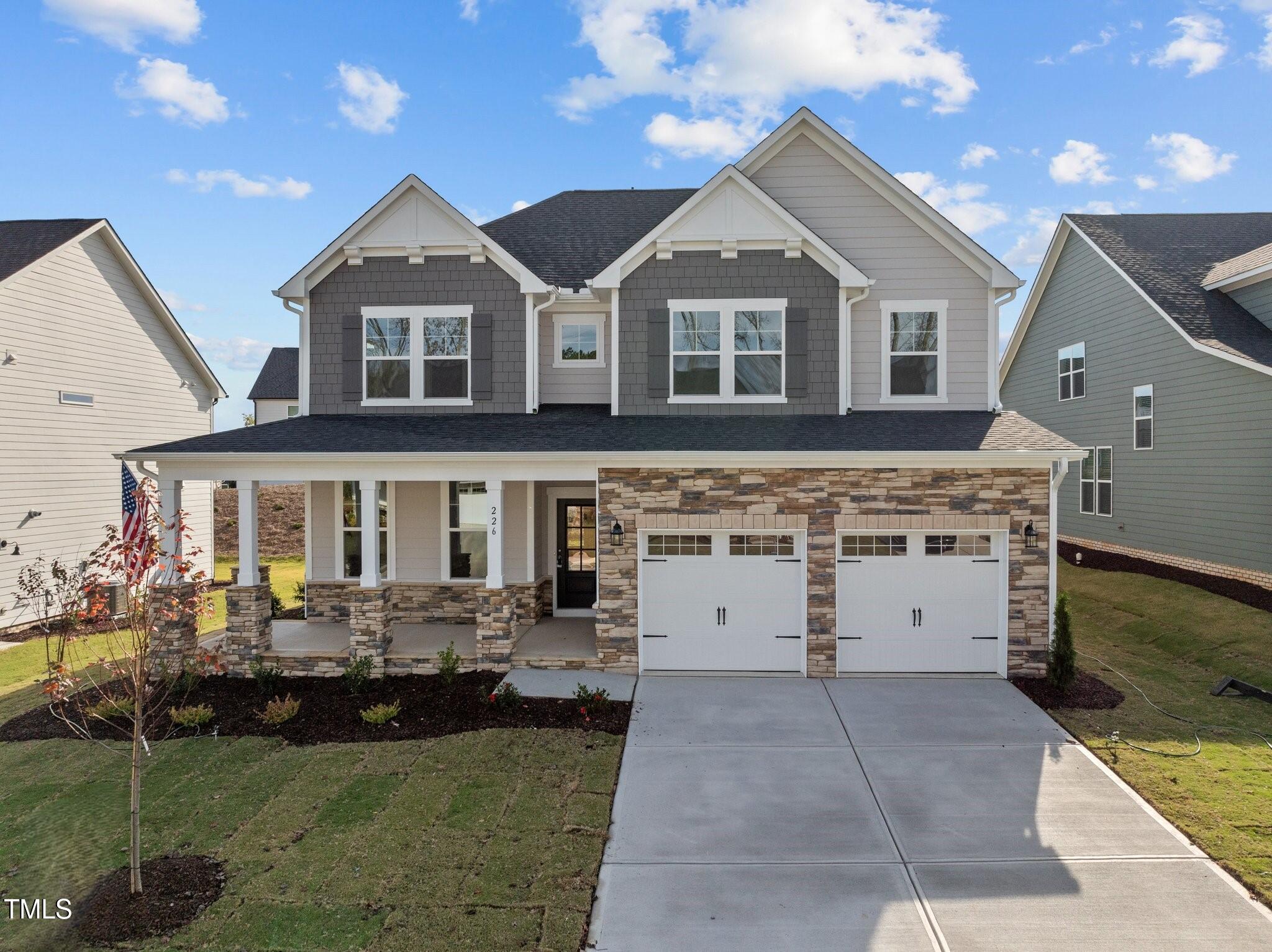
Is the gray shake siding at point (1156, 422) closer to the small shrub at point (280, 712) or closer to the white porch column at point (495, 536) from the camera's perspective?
the white porch column at point (495, 536)

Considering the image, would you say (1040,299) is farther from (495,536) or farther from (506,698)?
(506,698)

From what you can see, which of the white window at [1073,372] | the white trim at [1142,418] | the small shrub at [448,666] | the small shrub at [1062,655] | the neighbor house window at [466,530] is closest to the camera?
the small shrub at [1062,655]

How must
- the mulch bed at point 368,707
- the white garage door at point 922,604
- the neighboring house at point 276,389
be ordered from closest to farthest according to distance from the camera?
the mulch bed at point 368,707
the white garage door at point 922,604
the neighboring house at point 276,389

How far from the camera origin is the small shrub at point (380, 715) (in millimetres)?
8664

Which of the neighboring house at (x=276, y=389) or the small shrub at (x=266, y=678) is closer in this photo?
the small shrub at (x=266, y=678)

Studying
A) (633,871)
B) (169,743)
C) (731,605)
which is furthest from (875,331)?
(169,743)

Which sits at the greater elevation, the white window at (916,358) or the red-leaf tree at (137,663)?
the white window at (916,358)

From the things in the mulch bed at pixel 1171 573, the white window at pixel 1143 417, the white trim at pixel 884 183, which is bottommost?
the mulch bed at pixel 1171 573

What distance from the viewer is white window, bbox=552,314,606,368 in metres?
12.9

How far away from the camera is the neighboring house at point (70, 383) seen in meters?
13.7

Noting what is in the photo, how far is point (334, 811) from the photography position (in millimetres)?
6555

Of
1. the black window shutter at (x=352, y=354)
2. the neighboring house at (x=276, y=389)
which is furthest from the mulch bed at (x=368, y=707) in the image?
the neighboring house at (x=276, y=389)

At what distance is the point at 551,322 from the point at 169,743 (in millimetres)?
8430

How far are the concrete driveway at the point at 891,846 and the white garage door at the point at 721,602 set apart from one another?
62.1 inches
